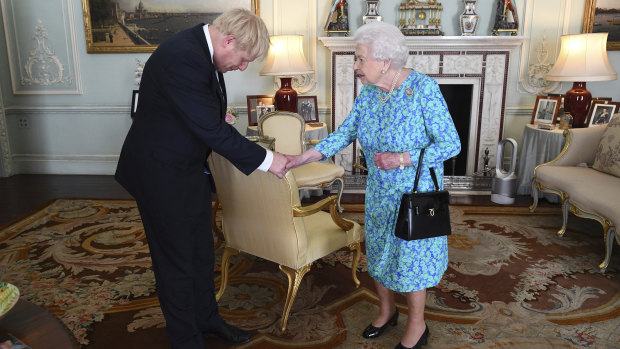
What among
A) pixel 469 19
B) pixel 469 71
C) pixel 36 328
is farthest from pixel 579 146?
pixel 36 328

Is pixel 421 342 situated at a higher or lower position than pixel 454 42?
lower

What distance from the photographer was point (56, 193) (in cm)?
500

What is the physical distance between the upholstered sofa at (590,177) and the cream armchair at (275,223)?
1.76 metres

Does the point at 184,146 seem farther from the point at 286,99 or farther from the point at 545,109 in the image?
the point at 545,109

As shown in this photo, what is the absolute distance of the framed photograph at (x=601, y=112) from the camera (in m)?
4.29

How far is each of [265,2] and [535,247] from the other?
3.62 metres

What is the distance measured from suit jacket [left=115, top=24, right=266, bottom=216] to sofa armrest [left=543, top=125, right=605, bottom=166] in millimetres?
3071

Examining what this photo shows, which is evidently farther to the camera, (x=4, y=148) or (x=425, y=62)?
(x=4, y=148)

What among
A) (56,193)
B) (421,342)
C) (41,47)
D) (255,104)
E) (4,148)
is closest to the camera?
(421,342)

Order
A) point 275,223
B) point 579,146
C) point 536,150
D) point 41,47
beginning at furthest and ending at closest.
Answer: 1. point 41,47
2. point 536,150
3. point 579,146
4. point 275,223

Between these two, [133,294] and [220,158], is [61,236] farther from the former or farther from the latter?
[220,158]

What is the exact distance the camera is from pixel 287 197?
2.23 meters

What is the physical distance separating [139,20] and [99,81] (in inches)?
34.6

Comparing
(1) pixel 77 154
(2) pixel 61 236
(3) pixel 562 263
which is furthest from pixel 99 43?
(3) pixel 562 263
